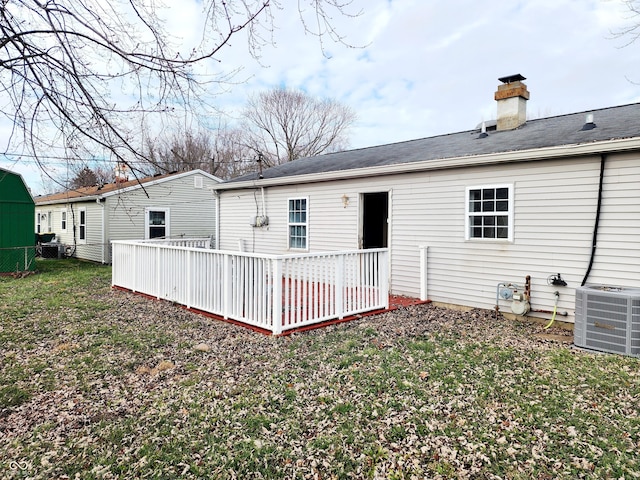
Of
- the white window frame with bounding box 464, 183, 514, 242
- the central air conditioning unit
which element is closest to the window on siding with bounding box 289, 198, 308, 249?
the white window frame with bounding box 464, 183, 514, 242

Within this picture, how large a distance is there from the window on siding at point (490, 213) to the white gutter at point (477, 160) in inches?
18.5

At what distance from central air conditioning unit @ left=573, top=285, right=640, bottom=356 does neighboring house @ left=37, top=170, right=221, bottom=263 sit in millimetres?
11314

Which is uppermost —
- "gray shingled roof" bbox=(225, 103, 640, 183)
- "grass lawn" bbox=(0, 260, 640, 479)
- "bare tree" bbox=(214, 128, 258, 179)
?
"bare tree" bbox=(214, 128, 258, 179)

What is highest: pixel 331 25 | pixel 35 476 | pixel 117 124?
pixel 331 25

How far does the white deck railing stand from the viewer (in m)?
5.39

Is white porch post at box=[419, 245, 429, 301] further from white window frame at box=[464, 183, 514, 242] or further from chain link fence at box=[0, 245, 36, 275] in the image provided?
chain link fence at box=[0, 245, 36, 275]

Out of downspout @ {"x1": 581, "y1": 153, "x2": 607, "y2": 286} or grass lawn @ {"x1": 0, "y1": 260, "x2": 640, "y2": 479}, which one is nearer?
grass lawn @ {"x1": 0, "y1": 260, "x2": 640, "y2": 479}

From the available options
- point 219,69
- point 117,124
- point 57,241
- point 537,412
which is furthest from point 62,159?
point 57,241

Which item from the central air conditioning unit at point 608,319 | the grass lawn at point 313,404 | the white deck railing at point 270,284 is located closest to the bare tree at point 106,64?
the grass lawn at point 313,404

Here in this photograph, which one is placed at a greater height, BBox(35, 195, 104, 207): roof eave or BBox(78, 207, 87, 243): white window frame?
BBox(35, 195, 104, 207): roof eave

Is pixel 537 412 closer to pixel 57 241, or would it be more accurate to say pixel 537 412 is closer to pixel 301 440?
pixel 301 440

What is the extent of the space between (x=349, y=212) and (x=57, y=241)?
15801 millimetres

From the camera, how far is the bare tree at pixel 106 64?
2938 mm

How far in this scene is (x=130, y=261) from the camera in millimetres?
8500
